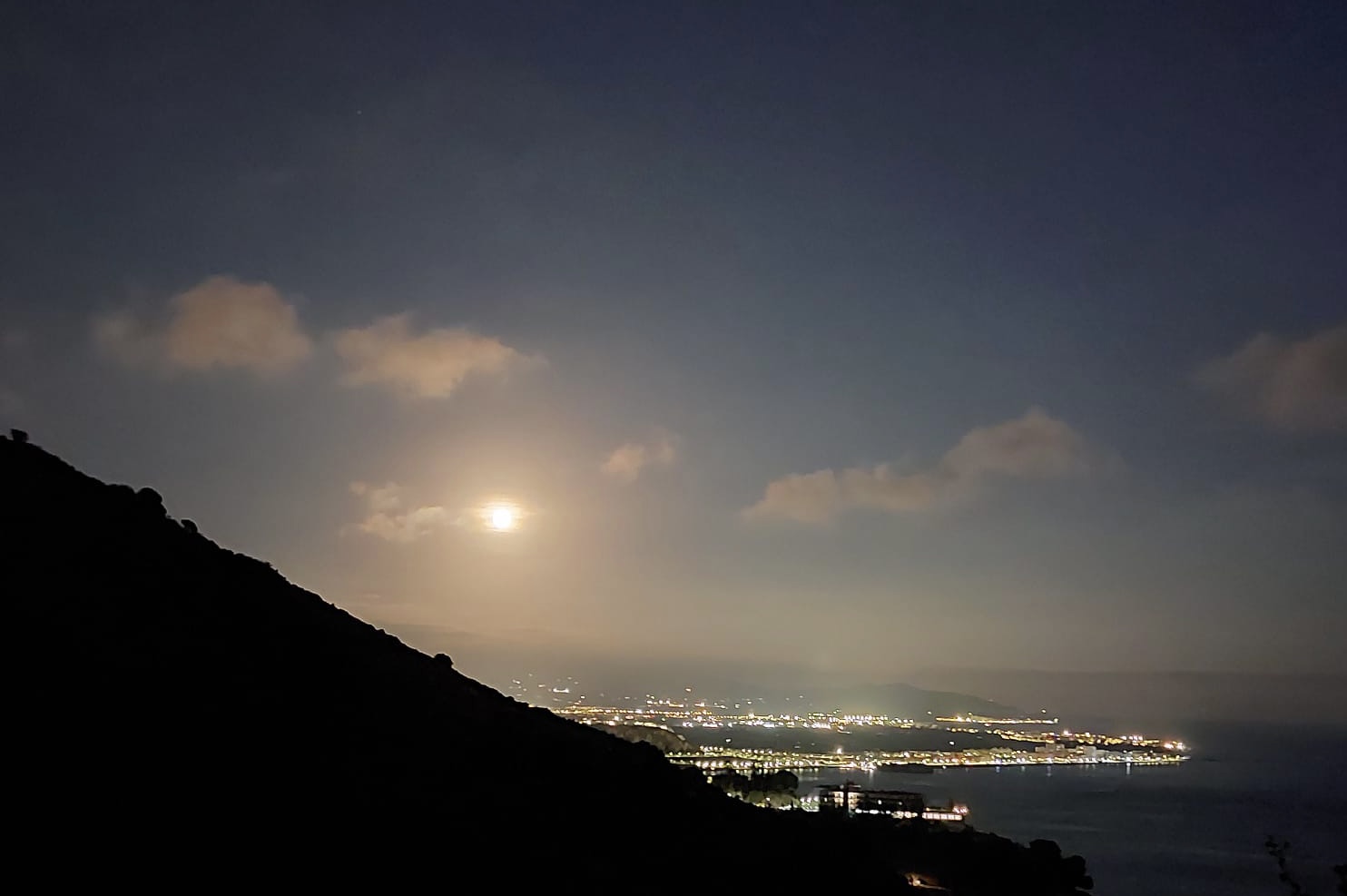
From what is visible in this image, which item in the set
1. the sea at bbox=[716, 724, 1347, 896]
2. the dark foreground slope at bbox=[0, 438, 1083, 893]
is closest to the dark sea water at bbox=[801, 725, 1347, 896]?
the sea at bbox=[716, 724, 1347, 896]

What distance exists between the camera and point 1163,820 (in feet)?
397

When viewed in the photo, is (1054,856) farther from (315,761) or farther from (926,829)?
(315,761)

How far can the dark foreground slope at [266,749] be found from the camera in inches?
561

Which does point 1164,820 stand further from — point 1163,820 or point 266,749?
point 266,749

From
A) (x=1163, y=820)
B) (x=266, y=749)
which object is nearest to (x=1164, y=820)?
(x=1163, y=820)

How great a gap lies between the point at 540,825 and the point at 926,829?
34.4m

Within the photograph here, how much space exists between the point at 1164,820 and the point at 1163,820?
0.10 m

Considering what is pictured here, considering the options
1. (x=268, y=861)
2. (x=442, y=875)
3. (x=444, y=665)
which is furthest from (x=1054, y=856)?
(x=268, y=861)

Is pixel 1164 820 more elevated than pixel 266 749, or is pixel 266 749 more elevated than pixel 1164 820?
pixel 266 749

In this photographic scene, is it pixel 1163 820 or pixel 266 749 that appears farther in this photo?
pixel 1163 820

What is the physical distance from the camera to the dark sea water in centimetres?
7812

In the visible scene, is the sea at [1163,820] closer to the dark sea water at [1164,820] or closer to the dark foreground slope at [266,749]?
the dark sea water at [1164,820]

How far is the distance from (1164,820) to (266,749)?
420ft

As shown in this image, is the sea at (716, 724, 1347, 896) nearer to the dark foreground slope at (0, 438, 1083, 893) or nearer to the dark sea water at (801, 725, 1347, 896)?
the dark sea water at (801, 725, 1347, 896)
